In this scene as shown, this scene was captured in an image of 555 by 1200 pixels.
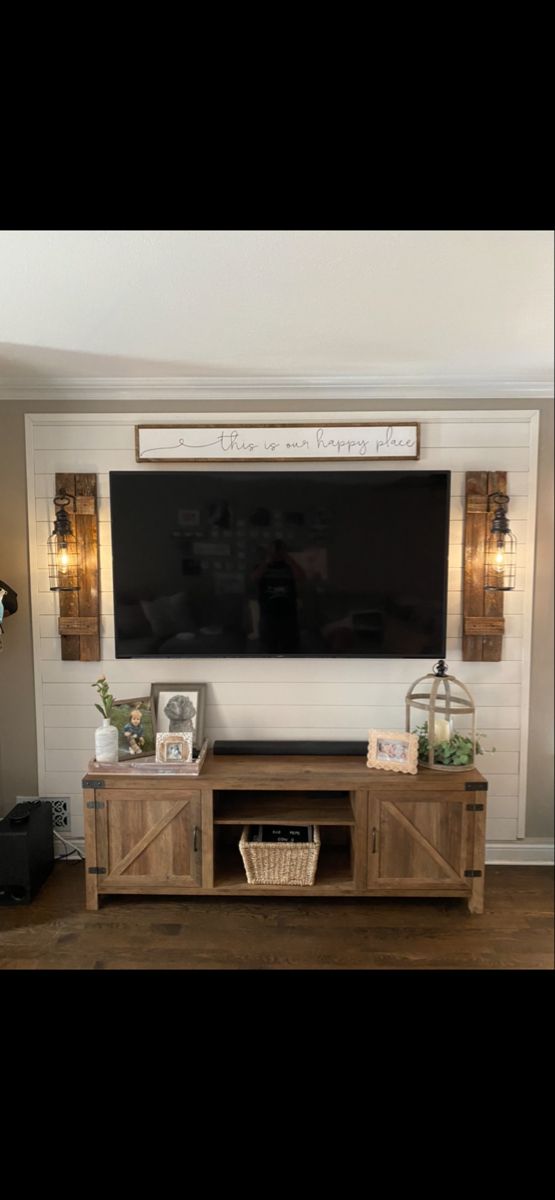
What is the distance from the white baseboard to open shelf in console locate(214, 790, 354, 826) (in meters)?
0.72

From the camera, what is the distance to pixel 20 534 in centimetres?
250

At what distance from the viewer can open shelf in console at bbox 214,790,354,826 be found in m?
2.20

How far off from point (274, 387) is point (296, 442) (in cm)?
24

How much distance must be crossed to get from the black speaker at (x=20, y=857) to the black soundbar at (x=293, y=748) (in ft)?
2.53

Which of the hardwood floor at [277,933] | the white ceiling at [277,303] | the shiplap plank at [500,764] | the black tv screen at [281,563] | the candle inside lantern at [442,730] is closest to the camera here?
the white ceiling at [277,303]

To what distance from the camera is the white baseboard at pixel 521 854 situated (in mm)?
2535

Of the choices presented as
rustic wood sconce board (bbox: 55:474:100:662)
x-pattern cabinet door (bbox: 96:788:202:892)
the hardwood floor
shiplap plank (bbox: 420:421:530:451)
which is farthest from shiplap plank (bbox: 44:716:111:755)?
shiplap plank (bbox: 420:421:530:451)

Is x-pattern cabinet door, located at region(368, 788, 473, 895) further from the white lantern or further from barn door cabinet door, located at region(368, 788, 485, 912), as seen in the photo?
the white lantern

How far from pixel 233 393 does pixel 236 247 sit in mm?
1042

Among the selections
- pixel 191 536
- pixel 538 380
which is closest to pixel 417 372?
pixel 538 380

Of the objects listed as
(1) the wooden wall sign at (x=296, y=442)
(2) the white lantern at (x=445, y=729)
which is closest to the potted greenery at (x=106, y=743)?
(1) the wooden wall sign at (x=296, y=442)

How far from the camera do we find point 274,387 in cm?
238

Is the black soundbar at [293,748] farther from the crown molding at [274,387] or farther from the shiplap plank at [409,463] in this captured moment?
the crown molding at [274,387]

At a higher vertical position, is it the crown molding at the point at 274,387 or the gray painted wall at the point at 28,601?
the crown molding at the point at 274,387
